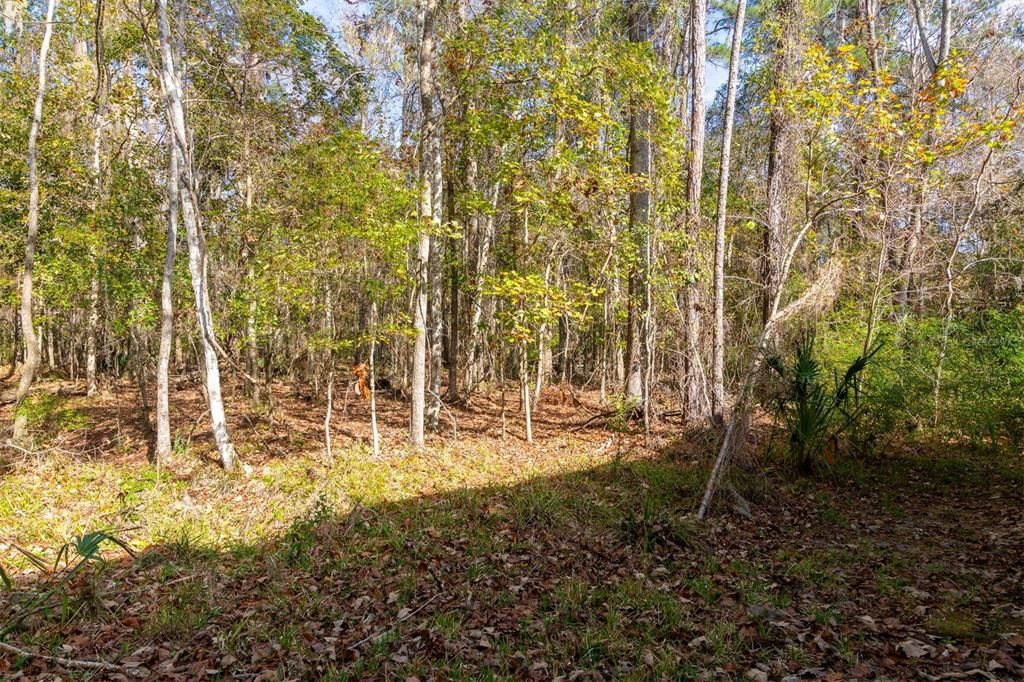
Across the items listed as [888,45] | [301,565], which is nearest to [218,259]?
[301,565]

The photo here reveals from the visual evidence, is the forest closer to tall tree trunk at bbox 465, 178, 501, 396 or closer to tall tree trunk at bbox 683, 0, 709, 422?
tall tree trunk at bbox 683, 0, 709, 422

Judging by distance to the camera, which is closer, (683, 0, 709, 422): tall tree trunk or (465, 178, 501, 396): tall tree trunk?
(683, 0, 709, 422): tall tree trunk

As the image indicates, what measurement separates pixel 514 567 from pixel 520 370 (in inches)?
220

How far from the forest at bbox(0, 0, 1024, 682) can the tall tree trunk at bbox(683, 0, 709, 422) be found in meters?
0.10

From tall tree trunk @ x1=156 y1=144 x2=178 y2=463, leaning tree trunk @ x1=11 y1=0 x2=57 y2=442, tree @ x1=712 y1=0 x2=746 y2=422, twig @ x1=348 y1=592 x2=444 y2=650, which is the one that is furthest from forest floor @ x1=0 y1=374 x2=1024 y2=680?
leaning tree trunk @ x1=11 y1=0 x2=57 y2=442

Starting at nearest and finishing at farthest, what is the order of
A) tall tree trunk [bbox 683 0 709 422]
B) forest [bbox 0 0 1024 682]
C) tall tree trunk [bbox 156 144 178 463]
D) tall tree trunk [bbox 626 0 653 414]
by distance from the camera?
1. forest [bbox 0 0 1024 682]
2. tall tree trunk [bbox 156 144 178 463]
3. tall tree trunk [bbox 683 0 709 422]
4. tall tree trunk [bbox 626 0 653 414]

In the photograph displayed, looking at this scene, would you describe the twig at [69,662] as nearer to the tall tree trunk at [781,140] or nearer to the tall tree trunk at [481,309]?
the tall tree trunk at [781,140]

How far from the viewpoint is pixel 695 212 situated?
1032cm

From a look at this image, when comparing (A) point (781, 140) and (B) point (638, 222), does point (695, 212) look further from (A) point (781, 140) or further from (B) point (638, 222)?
(A) point (781, 140)

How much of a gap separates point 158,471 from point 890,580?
9384mm

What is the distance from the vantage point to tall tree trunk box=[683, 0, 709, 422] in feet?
31.7

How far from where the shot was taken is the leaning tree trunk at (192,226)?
8.02 metres

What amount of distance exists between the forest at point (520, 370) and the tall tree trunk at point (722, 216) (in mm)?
72

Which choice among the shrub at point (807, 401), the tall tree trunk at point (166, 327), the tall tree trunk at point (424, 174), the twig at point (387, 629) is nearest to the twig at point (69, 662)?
the twig at point (387, 629)
